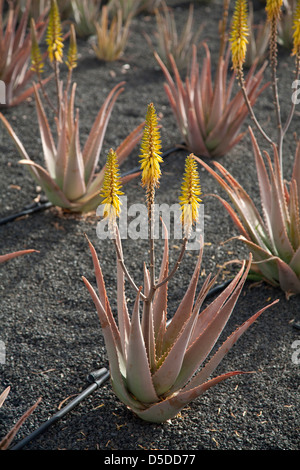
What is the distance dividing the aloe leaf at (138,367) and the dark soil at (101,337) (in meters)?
0.13

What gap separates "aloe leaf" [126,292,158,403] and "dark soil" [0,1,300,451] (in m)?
0.13

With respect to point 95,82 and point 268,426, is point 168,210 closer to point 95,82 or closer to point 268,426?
point 268,426

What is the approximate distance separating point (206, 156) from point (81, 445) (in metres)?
2.02

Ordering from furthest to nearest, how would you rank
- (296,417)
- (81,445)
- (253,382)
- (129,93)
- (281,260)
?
(129,93)
(281,260)
(253,382)
(296,417)
(81,445)

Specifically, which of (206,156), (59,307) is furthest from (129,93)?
(59,307)

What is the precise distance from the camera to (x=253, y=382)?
6.39 feet

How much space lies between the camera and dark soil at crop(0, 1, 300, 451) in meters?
1.73

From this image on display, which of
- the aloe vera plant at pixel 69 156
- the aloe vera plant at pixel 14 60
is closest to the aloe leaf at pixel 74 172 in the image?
the aloe vera plant at pixel 69 156

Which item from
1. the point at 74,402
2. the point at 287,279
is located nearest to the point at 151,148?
the point at 74,402

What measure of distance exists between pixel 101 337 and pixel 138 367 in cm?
55

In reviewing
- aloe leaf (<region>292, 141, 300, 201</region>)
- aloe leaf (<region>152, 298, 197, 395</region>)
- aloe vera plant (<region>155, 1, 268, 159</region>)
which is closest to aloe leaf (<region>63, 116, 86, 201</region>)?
aloe vera plant (<region>155, 1, 268, 159</region>)

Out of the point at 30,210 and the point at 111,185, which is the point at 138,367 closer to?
the point at 111,185

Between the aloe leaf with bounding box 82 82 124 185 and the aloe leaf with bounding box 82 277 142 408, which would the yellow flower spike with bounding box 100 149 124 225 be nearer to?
the aloe leaf with bounding box 82 277 142 408

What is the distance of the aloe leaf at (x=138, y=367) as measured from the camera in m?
1.52
